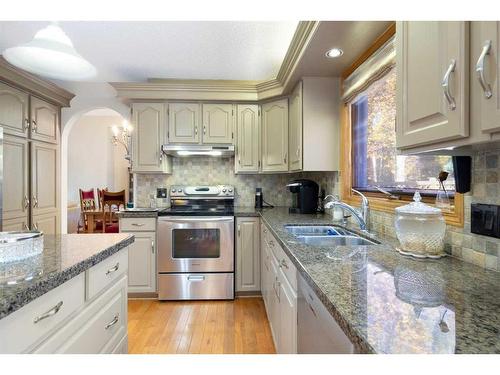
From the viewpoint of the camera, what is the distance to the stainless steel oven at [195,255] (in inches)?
105

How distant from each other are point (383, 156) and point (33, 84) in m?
3.31

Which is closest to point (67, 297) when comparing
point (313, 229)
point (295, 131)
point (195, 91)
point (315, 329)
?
point (315, 329)

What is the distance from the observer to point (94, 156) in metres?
6.35

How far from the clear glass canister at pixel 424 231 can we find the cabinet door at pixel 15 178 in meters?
3.22

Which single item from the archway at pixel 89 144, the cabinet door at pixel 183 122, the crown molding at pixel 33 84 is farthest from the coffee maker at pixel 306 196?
the archway at pixel 89 144

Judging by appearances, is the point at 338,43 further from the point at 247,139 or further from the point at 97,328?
the point at 97,328

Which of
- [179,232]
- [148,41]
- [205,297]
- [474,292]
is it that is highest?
[148,41]

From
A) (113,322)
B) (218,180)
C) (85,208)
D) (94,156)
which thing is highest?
(94,156)

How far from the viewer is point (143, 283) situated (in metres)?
2.71

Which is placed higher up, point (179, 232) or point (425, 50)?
point (425, 50)

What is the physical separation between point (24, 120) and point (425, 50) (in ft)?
11.1
